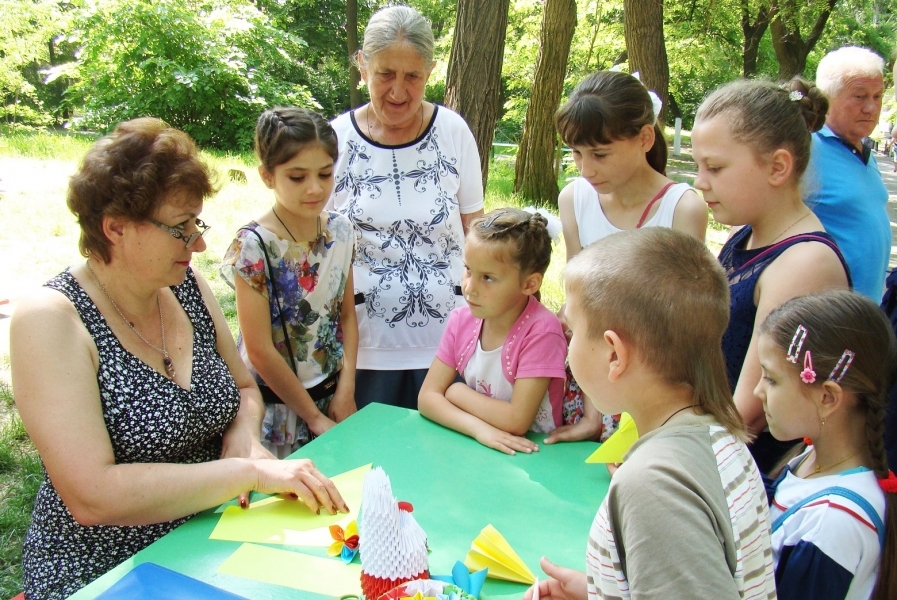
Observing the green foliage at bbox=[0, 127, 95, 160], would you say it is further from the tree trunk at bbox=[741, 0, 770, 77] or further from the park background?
the tree trunk at bbox=[741, 0, 770, 77]

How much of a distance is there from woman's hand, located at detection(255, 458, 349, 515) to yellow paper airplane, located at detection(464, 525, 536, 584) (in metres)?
0.35

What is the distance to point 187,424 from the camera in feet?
5.94

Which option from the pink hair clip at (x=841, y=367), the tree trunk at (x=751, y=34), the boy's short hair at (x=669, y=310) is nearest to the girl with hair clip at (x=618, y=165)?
the pink hair clip at (x=841, y=367)

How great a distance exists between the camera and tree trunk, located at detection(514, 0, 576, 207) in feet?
25.6

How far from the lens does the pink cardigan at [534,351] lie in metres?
2.05

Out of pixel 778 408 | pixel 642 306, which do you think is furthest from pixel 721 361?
pixel 778 408

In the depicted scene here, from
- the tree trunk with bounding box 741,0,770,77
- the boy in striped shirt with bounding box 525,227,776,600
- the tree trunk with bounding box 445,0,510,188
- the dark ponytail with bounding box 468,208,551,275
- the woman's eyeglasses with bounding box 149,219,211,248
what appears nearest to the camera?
the boy in striped shirt with bounding box 525,227,776,600

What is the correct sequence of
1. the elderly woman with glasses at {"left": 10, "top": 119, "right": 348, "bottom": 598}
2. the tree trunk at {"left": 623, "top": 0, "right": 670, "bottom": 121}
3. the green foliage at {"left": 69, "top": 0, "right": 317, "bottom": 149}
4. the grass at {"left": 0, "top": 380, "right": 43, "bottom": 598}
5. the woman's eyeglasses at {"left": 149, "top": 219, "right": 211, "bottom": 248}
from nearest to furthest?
the elderly woman with glasses at {"left": 10, "top": 119, "right": 348, "bottom": 598}, the woman's eyeglasses at {"left": 149, "top": 219, "right": 211, "bottom": 248}, the grass at {"left": 0, "top": 380, "right": 43, "bottom": 598}, the tree trunk at {"left": 623, "top": 0, "right": 670, "bottom": 121}, the green foliage at {"left": 69, "top": 0, "right": 317, "bottom": 149}

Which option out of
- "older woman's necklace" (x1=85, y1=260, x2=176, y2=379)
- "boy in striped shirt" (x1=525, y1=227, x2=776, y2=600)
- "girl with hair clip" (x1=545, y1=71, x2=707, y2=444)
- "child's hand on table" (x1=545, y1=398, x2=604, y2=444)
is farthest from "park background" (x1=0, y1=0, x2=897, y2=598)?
"boy in striped shirt" (x1=525, y1=227, x2=776, y2=600)

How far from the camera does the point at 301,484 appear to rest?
5.35 feet

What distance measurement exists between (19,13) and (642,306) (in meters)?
17.5

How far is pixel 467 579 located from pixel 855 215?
2.22m

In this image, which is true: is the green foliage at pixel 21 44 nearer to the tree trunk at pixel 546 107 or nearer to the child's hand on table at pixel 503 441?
the tree trunk at pixel 546 107

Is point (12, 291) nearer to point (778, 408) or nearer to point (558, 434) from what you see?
point (558, 434)
